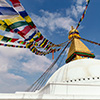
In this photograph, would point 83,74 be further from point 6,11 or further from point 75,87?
point 6,11

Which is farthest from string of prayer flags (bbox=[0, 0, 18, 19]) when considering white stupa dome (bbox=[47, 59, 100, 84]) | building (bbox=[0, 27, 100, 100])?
white stupa dome (bbox=[47, 59, 100, 84])

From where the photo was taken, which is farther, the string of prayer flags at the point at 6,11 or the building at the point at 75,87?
the string of prayer flags at the point at 6,11

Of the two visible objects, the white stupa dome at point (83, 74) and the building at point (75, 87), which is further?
the white stupa dome at point (83, 74)

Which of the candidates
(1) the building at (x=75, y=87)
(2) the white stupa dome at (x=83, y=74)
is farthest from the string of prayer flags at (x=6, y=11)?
(2) the white stupa dome at (x=83, y=74)

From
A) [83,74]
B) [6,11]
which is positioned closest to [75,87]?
[83,74]

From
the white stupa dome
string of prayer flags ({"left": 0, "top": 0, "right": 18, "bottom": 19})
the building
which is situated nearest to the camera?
the building

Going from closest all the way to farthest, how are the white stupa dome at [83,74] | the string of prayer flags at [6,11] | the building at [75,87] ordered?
the building at [75,87], the string of prayer flags at [6,11], the white stupa dome at [83,74]

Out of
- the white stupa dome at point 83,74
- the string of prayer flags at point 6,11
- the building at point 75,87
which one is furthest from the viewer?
the white stupa dome at point 83,74

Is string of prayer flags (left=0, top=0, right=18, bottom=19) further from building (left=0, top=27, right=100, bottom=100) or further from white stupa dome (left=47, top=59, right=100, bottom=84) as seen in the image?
white stupa dome (left=47, top=59, right=100, bottom=84)

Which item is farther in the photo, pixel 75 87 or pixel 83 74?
pixel 83 74

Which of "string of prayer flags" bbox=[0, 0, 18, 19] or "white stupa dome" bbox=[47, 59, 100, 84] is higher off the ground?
"string of prayer flags" bbox=[0, 0, 18, 19]

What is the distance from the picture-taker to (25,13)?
3.85 metres

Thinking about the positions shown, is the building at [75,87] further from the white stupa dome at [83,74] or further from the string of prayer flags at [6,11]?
the string of prayer flags at [6,11]

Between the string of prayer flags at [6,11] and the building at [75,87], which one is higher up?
the string of prayer flags at [6,11]
